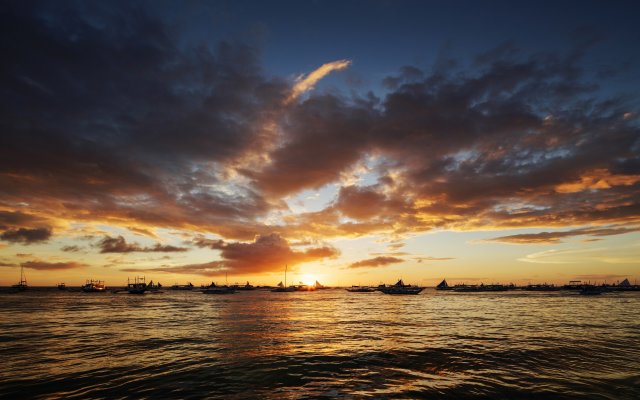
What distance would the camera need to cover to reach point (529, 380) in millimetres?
19141

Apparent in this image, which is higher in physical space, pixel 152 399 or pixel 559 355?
pixel 152 399

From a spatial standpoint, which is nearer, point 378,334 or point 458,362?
point 458,362

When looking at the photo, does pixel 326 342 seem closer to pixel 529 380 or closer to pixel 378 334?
pixel 378 334

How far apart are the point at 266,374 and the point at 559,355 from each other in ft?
74.2

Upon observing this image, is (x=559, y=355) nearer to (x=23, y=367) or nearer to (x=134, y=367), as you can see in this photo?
(x=134, y=367)

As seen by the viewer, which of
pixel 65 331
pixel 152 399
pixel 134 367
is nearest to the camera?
pixel 152 399

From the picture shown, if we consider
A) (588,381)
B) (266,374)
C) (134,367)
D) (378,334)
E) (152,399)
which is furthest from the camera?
(378,334)

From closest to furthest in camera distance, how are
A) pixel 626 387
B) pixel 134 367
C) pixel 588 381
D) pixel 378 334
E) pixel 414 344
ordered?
pixel 626 387, pixel 588 381, pixel 134 367, pixel 414 344, pixel 378 334

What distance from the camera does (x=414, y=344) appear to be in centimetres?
3061

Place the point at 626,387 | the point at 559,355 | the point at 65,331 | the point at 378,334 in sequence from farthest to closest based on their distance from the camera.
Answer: the point at 65,331 → the point at 378,334 → the point at 559,355 → the point at 626,387

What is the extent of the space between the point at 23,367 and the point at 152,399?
13797mm

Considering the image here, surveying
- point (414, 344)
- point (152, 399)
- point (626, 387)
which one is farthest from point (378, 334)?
point (152, 399)

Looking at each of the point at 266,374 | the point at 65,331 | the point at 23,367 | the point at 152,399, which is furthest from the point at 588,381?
the point at 65,331

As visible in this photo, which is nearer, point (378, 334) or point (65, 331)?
point (378, 334)
